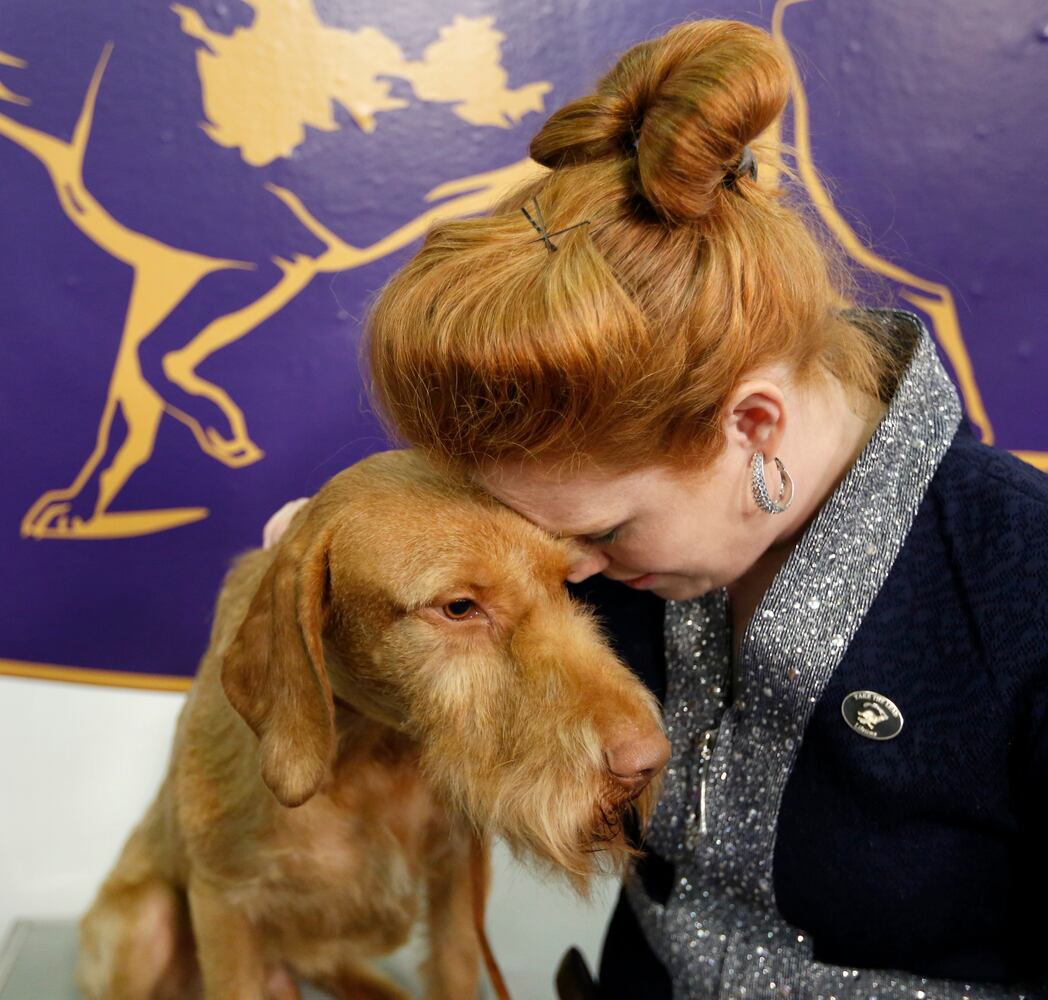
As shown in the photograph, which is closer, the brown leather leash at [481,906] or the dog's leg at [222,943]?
the dog's leg at [222,943]

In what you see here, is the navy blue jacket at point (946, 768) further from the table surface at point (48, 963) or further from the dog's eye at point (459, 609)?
the table surface at point (48, 963)

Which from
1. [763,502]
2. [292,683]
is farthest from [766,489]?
[292,683]

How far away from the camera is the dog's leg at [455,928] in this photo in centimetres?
174

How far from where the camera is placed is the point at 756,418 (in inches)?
48.9

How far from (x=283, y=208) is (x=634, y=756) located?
4.86 feet

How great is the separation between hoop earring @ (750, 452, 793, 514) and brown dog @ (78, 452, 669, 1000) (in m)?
0.28

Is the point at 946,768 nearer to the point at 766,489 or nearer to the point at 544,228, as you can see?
the point at 766,489

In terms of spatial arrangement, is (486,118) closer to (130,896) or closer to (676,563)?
(676,563)

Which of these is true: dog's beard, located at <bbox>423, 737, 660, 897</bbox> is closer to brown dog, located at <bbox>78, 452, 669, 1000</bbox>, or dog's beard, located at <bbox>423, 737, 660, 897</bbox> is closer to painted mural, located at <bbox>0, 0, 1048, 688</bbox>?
brown dog, located at <bbox>78, 452, 669, 1000</bbox>

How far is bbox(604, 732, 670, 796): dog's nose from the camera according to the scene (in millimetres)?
1222

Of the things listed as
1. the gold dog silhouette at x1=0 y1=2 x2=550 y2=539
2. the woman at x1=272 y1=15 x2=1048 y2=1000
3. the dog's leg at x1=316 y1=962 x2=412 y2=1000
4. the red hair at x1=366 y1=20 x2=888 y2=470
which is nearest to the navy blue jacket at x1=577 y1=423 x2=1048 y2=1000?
the woman at x1=272 y1=15 x2=1048 y2=1000

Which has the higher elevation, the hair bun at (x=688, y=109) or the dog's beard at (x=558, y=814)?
the hair bun at (x=688, y=109)

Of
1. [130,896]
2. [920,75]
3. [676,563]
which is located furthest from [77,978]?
[920,75]

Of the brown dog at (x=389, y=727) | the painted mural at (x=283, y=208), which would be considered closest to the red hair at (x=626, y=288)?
the brown dog at (x=389, y=727)
